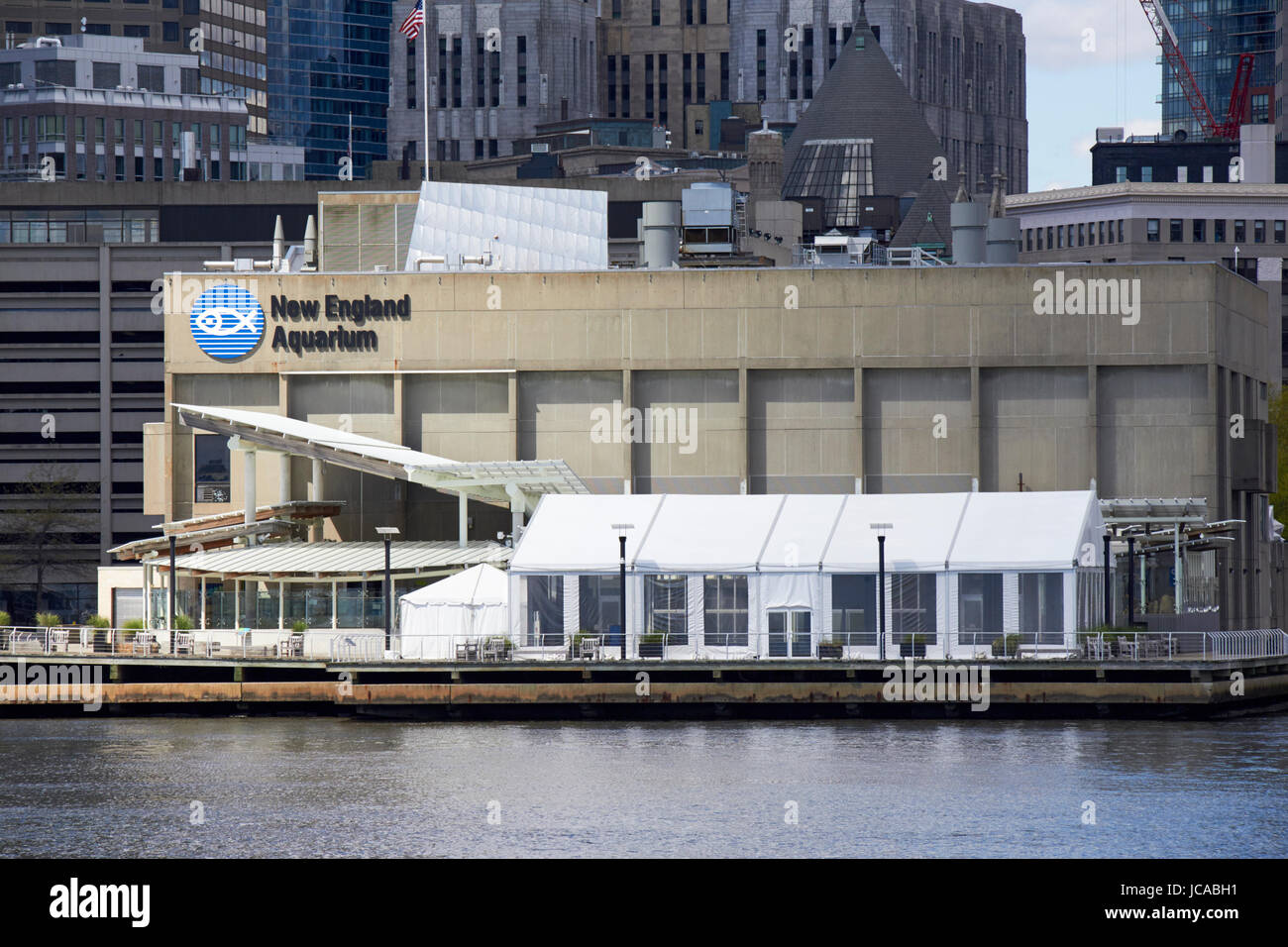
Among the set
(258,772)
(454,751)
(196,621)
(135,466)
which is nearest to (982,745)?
(454,751)

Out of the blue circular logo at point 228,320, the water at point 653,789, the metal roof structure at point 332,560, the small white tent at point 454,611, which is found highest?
the blue circular logo at point 228,320

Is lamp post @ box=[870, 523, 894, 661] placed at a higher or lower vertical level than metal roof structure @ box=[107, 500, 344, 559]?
lower

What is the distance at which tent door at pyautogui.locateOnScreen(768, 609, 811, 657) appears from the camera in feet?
245

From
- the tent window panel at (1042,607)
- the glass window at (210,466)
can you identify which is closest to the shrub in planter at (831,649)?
the tent window panel at (1042,607)

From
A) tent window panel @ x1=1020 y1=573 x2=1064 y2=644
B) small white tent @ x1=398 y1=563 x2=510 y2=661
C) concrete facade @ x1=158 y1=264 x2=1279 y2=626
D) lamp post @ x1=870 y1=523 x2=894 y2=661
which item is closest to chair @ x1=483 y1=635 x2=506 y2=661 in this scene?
small white tent @ x1=398 y1=563 x2=510 y2=661

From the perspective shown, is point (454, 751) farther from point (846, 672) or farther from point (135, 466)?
point (135, 466)

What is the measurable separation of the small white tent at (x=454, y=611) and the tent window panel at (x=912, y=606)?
12.8 m

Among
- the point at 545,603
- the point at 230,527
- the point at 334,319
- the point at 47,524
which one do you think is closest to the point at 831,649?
the point at 545,603

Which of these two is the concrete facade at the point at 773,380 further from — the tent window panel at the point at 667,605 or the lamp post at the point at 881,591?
the lamp post at the point at 881,591

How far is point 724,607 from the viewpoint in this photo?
249ft

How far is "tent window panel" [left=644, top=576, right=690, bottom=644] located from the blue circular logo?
28989mm

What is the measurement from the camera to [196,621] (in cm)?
8388

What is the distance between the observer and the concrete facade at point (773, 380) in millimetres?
94438

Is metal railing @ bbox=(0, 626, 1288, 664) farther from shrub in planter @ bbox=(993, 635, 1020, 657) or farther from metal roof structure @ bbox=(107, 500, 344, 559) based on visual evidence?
metal roof structure @ bbox=(107, 500, 344, 559)
